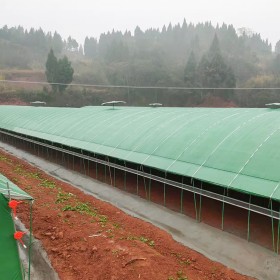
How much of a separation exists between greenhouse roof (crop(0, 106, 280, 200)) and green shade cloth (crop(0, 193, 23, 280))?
1064 centimetres

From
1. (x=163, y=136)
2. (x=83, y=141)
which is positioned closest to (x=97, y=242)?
(x=163, y=136)

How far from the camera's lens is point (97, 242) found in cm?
1455

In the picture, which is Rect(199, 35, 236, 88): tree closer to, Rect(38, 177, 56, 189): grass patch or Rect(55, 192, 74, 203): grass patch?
Rect(38, 177, 56, 189): grass patch

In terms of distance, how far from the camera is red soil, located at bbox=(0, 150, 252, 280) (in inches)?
499

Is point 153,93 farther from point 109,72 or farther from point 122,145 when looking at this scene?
point 122,145

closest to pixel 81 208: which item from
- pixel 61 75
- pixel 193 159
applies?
pixel 193 159

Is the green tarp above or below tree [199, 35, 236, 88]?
below

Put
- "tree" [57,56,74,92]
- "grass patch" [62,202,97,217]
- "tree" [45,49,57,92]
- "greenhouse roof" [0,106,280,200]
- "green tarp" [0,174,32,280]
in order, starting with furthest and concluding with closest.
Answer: "tree" [45,49,57,92] < "tree" [57,56,74,92] < "grass patch" [62,202,97,217] < "greenhouse roof" [0,106,280,200] < "green tarp" [0,174,32,280]

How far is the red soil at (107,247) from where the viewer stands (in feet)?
41.6

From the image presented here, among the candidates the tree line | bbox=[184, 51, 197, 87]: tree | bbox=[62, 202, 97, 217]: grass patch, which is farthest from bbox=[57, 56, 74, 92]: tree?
bbox=[62, 202, 97, 217]: grass patch

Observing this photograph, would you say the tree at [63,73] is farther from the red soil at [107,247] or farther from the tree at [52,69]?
the red soil at [107,247]

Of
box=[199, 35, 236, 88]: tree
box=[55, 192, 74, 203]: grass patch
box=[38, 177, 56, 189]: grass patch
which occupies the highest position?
box=[199, 35, 236, 88]: tree

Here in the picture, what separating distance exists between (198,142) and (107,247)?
1089 centimetres

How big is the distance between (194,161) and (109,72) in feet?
316
